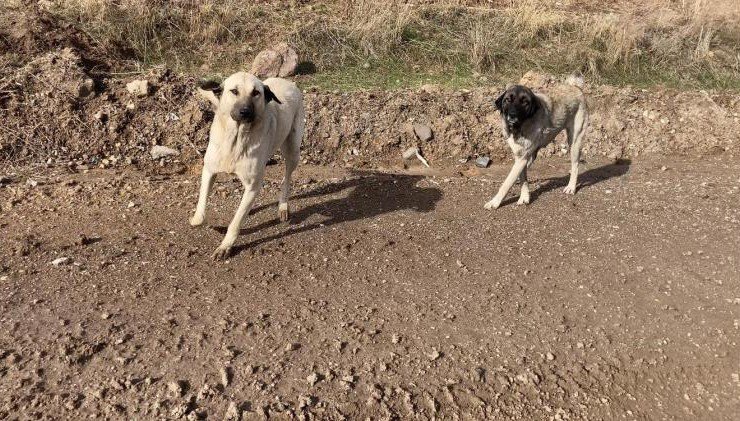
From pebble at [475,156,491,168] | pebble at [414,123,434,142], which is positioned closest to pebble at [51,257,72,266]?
pebble at [414,123,434,142]

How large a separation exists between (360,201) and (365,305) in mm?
1998

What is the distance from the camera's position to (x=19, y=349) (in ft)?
10.9

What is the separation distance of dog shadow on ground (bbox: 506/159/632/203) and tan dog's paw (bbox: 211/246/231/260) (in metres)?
3.01

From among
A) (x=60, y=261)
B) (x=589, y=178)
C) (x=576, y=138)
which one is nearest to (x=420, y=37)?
(x=589, y=178)

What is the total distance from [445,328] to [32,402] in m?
2.36

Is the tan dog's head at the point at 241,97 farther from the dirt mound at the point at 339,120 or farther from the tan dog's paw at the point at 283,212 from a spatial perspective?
the dirt mound at the point at 339,120

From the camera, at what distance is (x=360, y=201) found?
5863 millimetres

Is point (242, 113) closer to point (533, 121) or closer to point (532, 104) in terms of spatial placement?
point (532, 104)

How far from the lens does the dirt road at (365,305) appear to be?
3.14m

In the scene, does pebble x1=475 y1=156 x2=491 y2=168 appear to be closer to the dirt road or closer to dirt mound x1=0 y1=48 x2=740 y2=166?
dirt mound x1=0 y1=48 x2=740 y2=166

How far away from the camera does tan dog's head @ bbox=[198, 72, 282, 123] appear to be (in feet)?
13.2

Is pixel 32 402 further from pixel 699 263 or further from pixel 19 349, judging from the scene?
pixel 699 263

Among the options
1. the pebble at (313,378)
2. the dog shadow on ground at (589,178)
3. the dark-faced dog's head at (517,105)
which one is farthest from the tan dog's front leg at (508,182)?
the pebble at (313,378)

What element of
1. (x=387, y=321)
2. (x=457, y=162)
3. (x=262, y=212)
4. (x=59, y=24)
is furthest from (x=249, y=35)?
(x=387, y=321)
